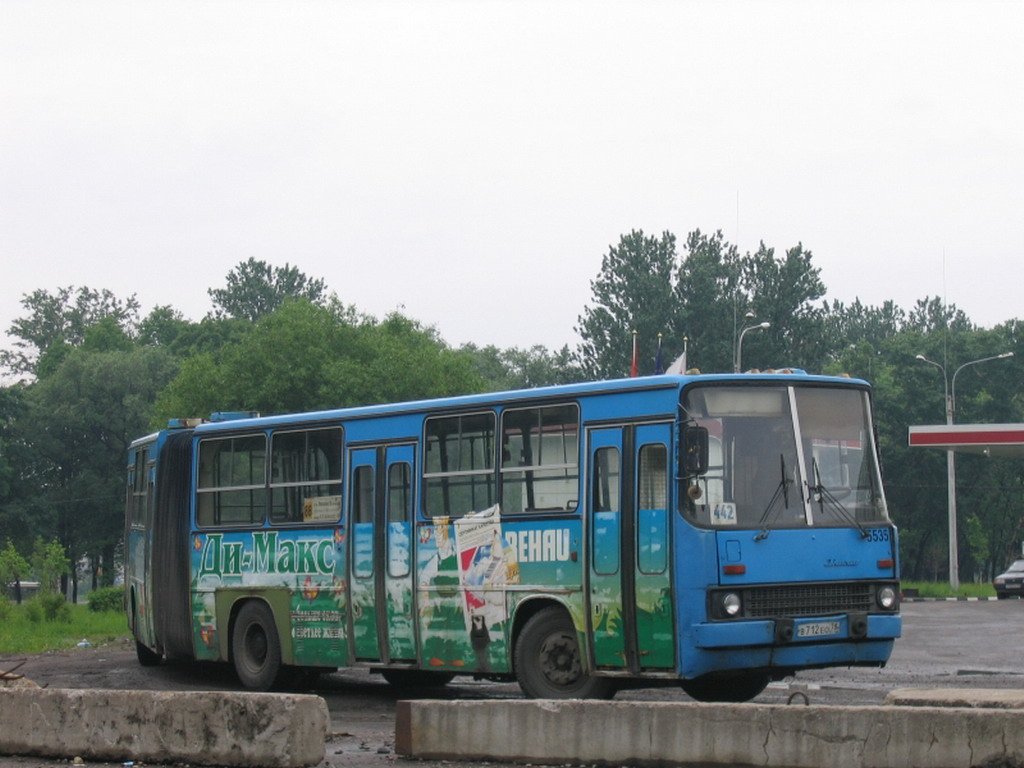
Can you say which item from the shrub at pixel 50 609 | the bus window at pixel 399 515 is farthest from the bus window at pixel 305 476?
the shrub at pixel 50 609

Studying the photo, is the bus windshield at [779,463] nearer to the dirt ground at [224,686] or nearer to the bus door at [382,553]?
the dirt ground at [224,686]

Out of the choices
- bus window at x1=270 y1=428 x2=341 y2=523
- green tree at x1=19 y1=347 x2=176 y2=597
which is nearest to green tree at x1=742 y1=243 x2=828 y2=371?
green tree at x1=19 y1=347 x2=176 y2=597

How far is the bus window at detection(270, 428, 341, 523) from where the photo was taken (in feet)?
53.0

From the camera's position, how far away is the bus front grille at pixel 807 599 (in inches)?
489

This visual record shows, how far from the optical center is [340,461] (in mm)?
16062

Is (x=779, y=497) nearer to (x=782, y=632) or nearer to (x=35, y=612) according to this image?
(x=782, y=632)

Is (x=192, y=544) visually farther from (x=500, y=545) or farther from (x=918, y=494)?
(x=918, y=494)

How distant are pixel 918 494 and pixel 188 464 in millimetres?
69359

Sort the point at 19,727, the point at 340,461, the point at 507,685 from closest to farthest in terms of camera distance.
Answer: the point at 19,727, the point at 340,461, the point at 507,685

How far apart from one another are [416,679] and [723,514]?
6192 mm

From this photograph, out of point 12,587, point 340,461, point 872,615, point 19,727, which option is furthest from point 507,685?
point 12,587

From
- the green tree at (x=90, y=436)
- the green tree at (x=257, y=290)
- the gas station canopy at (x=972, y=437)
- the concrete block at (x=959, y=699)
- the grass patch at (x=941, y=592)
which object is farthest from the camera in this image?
the green tree at (x=257, y=290)

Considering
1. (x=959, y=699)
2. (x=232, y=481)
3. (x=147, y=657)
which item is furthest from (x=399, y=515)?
(x=147, y=657)

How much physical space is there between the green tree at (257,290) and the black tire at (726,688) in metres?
106
